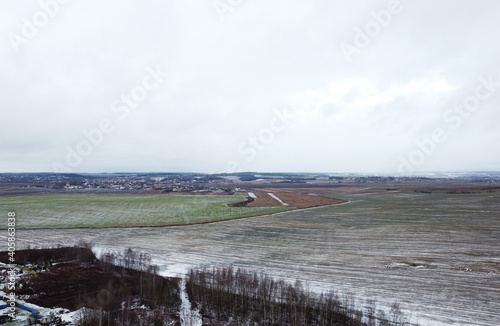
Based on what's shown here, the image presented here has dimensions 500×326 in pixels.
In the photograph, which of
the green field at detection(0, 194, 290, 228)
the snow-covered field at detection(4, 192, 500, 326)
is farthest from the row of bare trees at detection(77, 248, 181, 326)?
the green field at detection(0, 194, 290, 228)

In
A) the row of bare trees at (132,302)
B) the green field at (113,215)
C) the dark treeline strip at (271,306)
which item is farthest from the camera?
the green field at (113,215)

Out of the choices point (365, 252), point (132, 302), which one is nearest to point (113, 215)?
point (132, 302)

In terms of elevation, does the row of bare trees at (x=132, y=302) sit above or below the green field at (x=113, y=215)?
above

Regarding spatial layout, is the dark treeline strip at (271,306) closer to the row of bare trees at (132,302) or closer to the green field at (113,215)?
the row of bare trees at (132,302)

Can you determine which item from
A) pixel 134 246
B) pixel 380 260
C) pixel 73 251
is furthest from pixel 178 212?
pixel 380 260

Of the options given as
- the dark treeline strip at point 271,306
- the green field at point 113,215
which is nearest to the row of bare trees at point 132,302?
the dark treeline strip at point 271,306

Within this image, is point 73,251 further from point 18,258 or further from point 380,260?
point 380,260

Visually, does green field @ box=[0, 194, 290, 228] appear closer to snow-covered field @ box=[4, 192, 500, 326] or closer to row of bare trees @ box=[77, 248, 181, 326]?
snow-covered field @ box=[4, 192, 500, 326]
